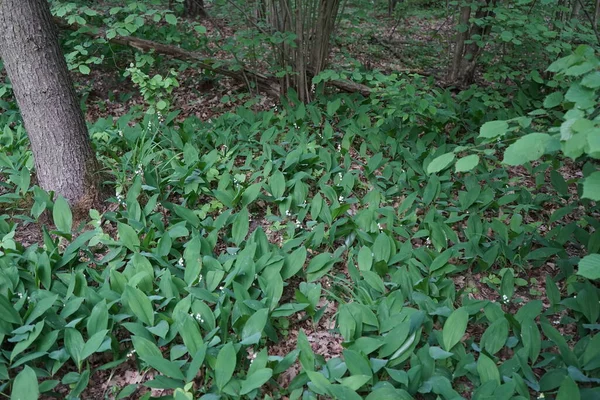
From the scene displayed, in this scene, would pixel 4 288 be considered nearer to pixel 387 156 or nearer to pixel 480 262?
pixel 480 262

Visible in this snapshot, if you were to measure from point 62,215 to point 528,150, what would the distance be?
3.33m

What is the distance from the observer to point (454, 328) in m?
2.87

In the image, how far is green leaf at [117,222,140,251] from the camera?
3.51 metres

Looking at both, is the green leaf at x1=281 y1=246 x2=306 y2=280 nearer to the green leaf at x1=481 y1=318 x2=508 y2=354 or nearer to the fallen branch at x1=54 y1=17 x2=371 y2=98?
the green leaf at x1=481 y1=318 x2=508 y2=354

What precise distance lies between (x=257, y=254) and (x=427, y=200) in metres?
1.71

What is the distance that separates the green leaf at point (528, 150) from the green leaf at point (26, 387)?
98.3 inches

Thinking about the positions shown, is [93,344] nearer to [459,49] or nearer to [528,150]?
[528,150]

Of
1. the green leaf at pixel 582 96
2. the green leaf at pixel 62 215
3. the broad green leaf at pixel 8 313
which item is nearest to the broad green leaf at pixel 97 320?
the broad green leaf at pixel 8 313

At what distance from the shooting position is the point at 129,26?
4.46 metres

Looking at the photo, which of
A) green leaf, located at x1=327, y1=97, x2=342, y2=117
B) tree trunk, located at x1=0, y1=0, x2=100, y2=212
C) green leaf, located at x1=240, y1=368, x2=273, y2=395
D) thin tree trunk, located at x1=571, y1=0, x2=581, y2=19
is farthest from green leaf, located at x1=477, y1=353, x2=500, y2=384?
thin tree trunk, located at x1=571, y1=0, x2=581, y2=19

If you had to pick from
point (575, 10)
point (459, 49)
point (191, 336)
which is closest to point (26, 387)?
point (191, 336)

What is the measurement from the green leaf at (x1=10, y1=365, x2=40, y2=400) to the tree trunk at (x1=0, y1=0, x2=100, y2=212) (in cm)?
182

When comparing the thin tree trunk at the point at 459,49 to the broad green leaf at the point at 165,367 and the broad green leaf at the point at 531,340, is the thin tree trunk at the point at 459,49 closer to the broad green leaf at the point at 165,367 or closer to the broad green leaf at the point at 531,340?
the broad green leaf at the point at 531,340

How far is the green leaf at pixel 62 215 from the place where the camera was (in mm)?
3674
